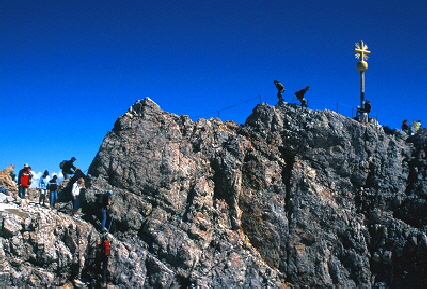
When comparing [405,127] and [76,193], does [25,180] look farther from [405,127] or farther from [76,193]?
[405,127]

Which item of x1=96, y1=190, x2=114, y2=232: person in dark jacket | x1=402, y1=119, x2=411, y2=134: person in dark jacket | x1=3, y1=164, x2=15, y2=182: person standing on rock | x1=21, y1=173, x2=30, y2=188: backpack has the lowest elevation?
x1=96, y1=190, x2=114, y2=232: person in dark jacket

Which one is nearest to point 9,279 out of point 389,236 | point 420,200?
point 389,236

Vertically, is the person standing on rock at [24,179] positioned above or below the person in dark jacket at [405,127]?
below

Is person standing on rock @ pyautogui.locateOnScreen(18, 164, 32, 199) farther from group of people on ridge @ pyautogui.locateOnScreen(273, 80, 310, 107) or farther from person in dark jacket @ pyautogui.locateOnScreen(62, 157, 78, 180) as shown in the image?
group of people on ridge @ pyautogui.locateOnScreen(273, 80, 310, 107)

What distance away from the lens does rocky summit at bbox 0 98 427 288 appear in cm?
2852

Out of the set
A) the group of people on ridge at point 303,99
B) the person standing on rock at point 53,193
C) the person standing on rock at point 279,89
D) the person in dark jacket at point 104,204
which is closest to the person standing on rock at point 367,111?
the group of people on ridge at point 303,99

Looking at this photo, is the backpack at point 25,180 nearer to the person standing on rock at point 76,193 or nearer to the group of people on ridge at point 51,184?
the group of people on ridge at point 51,184

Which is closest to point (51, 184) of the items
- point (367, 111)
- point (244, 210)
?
point (244, 210)

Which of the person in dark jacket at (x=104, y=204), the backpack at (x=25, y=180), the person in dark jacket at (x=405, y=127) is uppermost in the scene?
the person in dark jacket at (x=405, y=127)

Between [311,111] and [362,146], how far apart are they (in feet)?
15.9

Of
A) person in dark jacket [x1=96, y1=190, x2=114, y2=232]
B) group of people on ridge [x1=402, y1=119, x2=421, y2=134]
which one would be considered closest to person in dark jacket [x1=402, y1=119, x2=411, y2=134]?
group of people on ridge [x1=402, y1=119, x2=421, y2=134]

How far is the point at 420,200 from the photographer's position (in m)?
32.9

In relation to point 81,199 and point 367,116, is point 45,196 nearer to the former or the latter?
point 81,199

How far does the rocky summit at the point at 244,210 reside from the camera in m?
28.5
